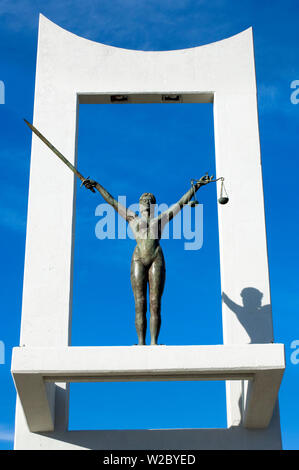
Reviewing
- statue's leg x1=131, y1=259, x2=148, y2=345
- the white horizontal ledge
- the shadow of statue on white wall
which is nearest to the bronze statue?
statue's leg x1=131, y1=259, x2=148, y2=345

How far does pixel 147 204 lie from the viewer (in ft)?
38.0

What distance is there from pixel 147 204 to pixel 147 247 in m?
0.71

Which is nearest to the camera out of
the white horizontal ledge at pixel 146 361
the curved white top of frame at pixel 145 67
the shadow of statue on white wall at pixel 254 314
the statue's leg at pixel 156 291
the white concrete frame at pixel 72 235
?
the white horizontal ledge at pixel 146 361

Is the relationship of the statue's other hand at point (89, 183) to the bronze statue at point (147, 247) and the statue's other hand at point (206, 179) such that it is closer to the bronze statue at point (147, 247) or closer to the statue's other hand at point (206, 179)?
the bronze statue at point (147, 247)

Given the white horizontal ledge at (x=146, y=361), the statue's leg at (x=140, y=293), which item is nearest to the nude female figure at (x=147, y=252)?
the statue's leg at (x=140, y=293)

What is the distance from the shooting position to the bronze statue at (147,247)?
11008 millimetres

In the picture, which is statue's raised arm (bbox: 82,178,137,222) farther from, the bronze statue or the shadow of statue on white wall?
the shadow of statue on white wall

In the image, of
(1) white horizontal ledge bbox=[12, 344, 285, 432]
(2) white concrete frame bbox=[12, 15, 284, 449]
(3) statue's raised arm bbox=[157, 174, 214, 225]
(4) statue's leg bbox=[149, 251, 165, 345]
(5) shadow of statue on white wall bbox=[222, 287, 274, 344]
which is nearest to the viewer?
(1) white horizontal ledge bbox=[12, 344, 285, 432]

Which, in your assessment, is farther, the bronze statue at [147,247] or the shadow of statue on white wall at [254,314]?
the shadow of statue on white wall at [254,314]

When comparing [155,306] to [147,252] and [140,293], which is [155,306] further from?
[147,252]

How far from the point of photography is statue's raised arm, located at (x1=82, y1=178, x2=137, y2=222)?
38.1 feet

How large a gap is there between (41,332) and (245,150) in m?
4.31

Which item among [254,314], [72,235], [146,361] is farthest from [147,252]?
[254,314]
